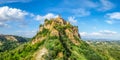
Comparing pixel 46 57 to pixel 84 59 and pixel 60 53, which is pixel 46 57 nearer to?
pixel 60 53

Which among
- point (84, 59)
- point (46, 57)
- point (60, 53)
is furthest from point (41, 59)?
point (84, 59)

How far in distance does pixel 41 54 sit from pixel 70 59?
88.0 feet

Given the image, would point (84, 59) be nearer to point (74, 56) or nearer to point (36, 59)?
point (74, 56)

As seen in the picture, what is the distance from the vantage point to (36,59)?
625 ft

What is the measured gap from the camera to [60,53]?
654ft

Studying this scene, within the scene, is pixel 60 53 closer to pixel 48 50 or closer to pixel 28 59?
pixel 48 50

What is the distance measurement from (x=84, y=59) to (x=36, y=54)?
45.3m

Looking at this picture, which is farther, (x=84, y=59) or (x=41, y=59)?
(x=84, y=59)

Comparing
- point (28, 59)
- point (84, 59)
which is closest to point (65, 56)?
point (84, 59)

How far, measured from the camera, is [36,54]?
654ft

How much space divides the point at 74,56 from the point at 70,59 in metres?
7.22

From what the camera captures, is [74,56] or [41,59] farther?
[74,56]

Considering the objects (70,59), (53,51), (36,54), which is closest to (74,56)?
(70,59)

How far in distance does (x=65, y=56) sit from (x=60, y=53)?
552 centimetres
